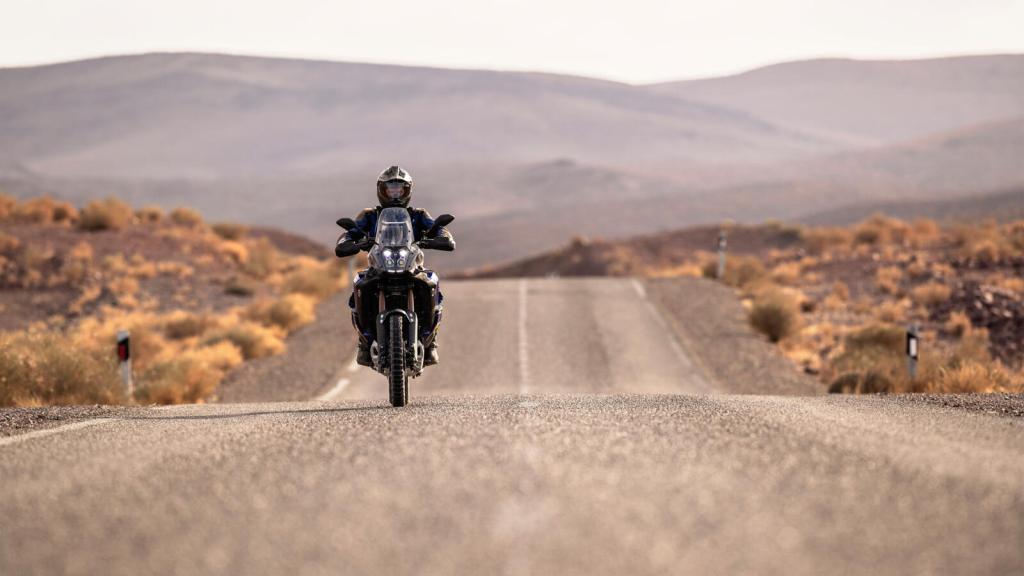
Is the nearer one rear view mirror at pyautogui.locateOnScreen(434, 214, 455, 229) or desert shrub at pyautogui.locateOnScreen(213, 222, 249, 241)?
rear view mirror at pyautogui.locateOnScreen(434, 214, 455, 229)

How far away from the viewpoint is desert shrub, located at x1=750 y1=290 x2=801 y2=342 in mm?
23141

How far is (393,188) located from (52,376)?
5.75 metres

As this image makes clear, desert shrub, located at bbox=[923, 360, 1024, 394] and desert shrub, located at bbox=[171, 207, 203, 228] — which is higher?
desert shrub, located at bbox=[171, 207, 203, 228]

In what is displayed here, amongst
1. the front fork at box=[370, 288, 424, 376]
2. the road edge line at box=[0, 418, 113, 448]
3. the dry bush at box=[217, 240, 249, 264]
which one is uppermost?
the dry bush at box=[217, 240, 249, 264]

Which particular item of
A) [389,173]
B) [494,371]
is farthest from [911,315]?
[389,173]

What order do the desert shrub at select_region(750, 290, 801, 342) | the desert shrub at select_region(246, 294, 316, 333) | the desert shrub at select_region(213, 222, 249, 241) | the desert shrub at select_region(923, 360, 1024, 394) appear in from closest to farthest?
the desert shrub at select_region(923, 360, 1024, 394)
the desert shrub at select_region(750, 290, 801, 342)
the desert shrub at select_region(246, 294, 316, 333)
the desert shrub at select_region(213, 222, 249, 241)

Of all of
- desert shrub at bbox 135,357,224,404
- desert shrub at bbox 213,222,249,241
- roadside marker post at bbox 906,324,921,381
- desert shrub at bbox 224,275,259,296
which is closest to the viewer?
roadside marker post at bbox 906,324,921,381

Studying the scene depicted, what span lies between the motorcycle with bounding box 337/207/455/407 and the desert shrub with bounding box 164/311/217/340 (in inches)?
614

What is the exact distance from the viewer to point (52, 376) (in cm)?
1314

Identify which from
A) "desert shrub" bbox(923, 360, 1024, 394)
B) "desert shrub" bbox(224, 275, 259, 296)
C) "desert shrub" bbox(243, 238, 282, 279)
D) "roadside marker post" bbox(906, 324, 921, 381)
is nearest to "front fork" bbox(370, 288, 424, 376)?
"desert shrub" bbox(923, 360, 1024, 394)

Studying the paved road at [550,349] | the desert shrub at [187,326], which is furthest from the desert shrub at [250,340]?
the desert shrub at [187,326]

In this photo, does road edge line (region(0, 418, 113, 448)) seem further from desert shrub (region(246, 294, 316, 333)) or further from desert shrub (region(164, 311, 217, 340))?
desert shrub (region(164, 311, 217, 340))

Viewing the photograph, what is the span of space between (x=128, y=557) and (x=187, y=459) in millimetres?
2260

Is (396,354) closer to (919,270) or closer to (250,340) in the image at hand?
(250,340)
